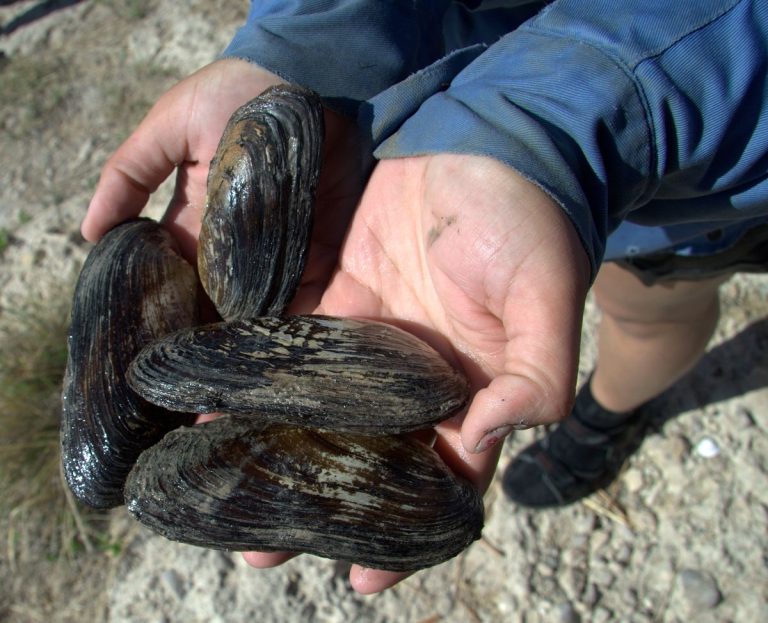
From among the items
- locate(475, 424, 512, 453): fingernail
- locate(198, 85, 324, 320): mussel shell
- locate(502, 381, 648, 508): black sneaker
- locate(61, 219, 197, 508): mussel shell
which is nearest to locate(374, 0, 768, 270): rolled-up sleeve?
locate(475, 424, 512, 453): fingernail

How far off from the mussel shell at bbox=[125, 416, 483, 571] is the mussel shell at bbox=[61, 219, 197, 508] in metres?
0.24

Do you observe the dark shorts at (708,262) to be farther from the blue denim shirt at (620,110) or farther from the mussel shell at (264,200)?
the mussel shell at (264,200)

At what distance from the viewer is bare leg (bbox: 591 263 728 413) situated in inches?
95.0

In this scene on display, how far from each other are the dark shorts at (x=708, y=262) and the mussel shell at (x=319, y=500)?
100cm

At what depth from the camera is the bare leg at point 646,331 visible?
2412mm

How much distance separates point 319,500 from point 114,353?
767 mm

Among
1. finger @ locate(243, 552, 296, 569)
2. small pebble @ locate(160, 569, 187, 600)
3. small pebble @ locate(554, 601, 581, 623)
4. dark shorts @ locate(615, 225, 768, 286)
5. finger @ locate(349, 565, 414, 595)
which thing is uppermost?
finger @ locate(243, 552, 296, 569)

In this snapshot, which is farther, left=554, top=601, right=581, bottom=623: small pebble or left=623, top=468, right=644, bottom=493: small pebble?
left=623, top=468, right=644, bottom=493: small pebble

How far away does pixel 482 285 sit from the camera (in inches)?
60.9

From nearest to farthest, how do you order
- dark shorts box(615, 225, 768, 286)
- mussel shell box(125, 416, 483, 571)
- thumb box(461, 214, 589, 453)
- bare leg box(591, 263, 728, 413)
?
thumb box(461, 214, 589, 453)
mussel shell box(125, 416, 483, 571)
dark shorts box(615, 225, 768, 286)
bare leg box(591, 263, 728, 413)

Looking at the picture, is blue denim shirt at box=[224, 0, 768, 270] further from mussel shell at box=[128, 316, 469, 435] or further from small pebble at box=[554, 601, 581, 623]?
small pebble at box=[554, 601, 581, 623]

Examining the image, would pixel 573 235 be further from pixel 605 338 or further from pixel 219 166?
pixel 605 338

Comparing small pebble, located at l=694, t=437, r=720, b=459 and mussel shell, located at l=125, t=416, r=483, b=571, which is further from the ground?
mussel shell, located at l=125, t=416, r=483, b=571

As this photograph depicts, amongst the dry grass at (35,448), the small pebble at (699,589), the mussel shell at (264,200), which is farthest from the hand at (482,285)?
the dry grass at (35,448)
